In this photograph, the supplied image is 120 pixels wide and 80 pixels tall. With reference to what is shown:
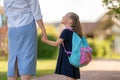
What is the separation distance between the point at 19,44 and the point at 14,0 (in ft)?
1.94

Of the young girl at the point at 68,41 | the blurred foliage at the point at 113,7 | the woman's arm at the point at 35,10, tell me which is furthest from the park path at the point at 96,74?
the woman's arm at the point at 35,10

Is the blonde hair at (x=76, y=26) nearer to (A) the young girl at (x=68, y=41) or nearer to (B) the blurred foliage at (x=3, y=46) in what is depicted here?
(A) the young girl at (x=68, y=41)

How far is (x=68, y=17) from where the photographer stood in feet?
25.0

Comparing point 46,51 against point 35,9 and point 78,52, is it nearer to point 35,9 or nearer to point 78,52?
point 78,52

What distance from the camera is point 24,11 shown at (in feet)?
21.3

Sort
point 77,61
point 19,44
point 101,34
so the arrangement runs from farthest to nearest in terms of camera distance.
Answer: point 101,34 < point 77,61 < point 19,44

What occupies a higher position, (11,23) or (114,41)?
(11,23)

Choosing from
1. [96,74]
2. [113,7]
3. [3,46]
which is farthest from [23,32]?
[3,46]

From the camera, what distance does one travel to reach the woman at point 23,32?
6.45 metres

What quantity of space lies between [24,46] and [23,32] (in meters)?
0.19

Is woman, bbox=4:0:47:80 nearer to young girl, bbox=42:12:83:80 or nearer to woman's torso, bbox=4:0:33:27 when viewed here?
woman's torso, bbox=4:0:33:27

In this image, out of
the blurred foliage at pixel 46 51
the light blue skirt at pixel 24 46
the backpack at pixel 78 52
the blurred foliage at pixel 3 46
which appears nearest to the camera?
the light blue skirt at pixel 24 46

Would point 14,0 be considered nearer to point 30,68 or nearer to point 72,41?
point 30,68

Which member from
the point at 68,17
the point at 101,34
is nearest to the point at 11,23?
the point at 68,17
